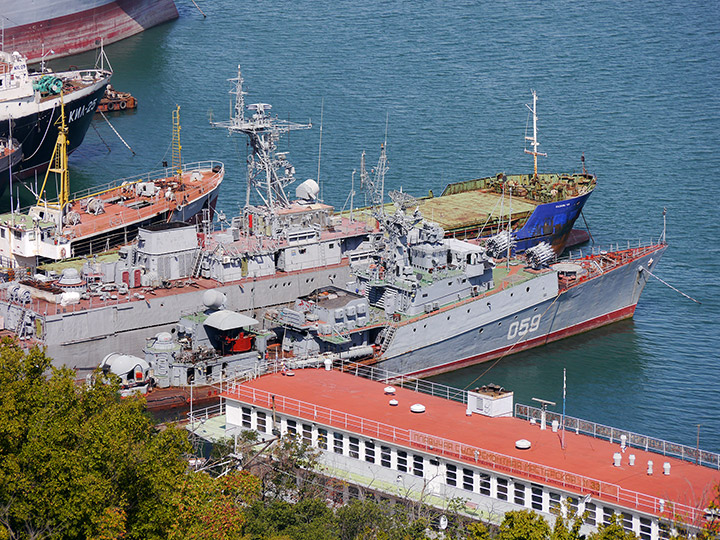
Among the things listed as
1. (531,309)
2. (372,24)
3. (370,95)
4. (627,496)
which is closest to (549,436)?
(627,496)

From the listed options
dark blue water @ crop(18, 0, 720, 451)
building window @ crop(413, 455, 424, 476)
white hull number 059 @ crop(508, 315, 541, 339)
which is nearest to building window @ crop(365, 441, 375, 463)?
building window @ crop(413, 455, 424, 476)

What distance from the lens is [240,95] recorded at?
2525 inches

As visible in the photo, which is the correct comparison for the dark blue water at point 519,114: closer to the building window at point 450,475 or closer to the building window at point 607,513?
the building window at point 450,475

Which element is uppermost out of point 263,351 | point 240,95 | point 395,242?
point 240,95

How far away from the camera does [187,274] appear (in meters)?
61.3

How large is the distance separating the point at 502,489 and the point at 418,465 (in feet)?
10.9

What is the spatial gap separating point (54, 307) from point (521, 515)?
2892cm

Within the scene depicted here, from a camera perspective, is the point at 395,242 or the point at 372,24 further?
the point at 372,24

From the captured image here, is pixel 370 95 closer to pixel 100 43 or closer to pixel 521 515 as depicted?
pixel 100 43

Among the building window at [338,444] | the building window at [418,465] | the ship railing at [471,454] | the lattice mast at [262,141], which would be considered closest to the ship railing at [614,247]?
the lattice mast at [262,141]

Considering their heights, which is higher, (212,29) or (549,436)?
(212,29)

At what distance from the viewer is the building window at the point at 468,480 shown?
4188cm

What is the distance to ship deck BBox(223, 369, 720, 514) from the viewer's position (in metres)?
39.6

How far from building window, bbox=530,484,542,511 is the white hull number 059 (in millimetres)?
23877
